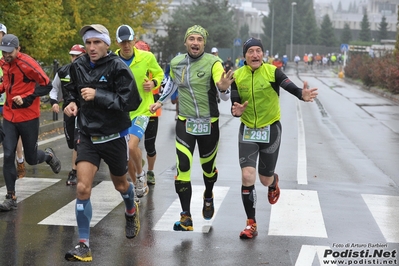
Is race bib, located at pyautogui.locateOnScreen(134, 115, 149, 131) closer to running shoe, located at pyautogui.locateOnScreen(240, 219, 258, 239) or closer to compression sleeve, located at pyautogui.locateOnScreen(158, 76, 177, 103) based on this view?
compression sleeve, located at pyautogui.locateOnScreen(158, 76, 177, 103)

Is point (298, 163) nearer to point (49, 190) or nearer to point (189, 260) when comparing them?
point (49, 190)

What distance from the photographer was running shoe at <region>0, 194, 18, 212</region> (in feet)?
29.0

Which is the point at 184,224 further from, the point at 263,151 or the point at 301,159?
the point at 301,159

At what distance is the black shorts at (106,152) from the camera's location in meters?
6.95

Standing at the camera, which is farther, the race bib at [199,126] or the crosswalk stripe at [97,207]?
the crosswalk stripe at [97,207]

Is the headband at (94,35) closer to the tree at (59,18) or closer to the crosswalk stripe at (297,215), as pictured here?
the crosswalk stripe at (297,215)

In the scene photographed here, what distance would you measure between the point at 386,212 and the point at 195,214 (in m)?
2.24

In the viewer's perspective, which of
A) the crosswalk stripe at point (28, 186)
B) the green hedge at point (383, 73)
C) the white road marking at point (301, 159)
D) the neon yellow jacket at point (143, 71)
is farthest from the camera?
the green hedge at point (383, 73)

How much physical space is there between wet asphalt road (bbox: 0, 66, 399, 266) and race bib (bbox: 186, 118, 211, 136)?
99cm

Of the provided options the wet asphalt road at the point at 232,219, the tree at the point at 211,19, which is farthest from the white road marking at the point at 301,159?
the tree at the point at 211,19

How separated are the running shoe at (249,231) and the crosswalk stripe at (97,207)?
5.31 ft

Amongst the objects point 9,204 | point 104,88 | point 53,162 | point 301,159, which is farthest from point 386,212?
point 301,159

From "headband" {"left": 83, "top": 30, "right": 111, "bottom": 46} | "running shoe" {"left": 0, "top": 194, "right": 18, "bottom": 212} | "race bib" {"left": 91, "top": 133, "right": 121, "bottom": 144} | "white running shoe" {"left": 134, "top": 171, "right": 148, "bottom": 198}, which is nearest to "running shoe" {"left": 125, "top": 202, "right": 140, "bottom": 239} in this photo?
"race bib" {"left": 91, "top": 133, "right": 121, "bottom": 144}

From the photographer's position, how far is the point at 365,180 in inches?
464
